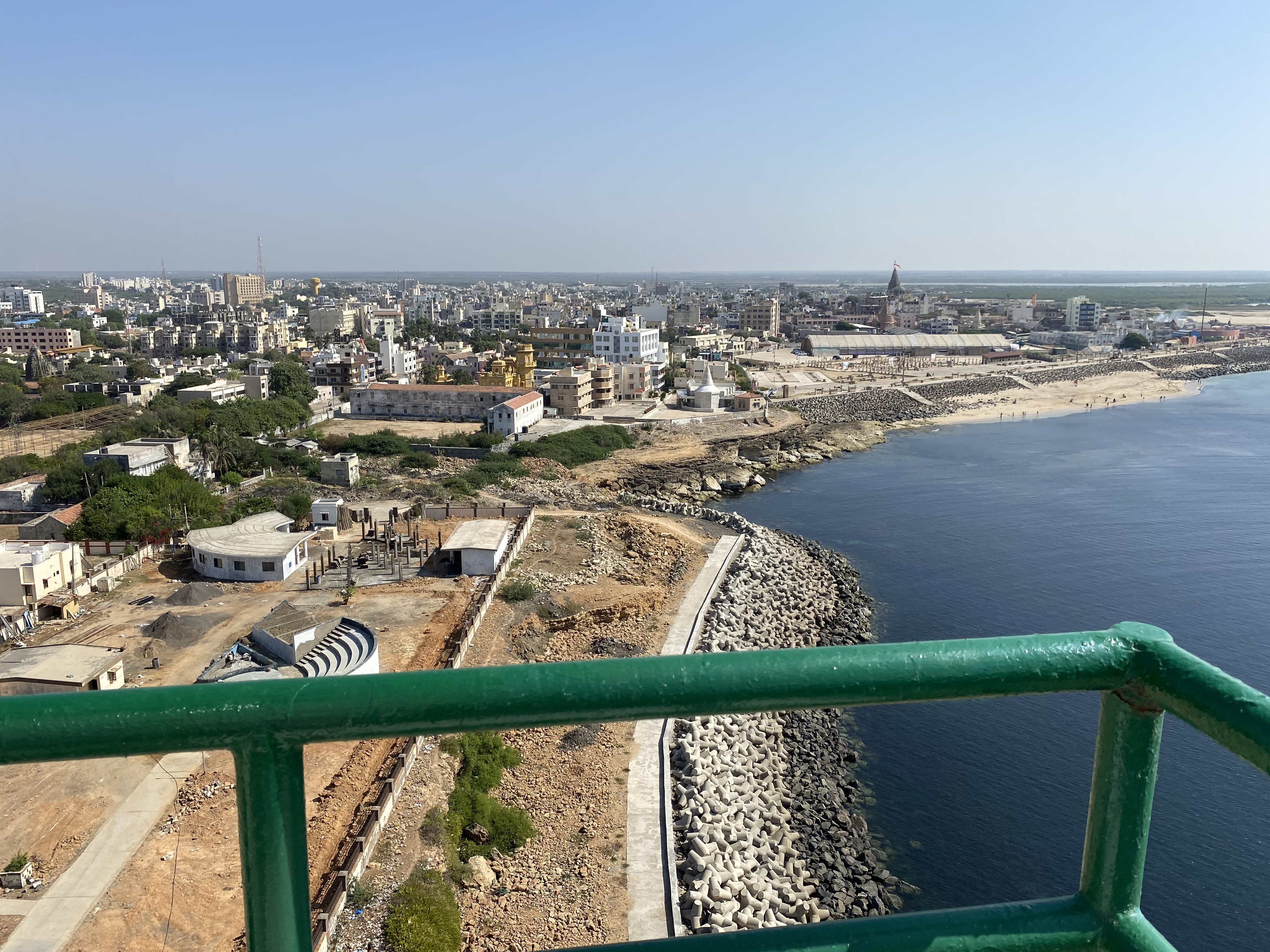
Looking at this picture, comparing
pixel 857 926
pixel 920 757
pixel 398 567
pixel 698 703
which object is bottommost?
pixel 920 757

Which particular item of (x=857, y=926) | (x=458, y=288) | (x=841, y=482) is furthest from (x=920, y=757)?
(x=458, y=288)

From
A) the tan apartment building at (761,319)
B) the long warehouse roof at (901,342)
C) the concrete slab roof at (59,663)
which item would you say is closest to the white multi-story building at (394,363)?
the concrete slab roof at (59,663)

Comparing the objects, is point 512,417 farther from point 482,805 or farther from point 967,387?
point 967,387

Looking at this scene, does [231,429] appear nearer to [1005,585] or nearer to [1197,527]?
[1005,585]

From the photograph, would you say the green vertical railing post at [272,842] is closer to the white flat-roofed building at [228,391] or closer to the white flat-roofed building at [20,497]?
the white flat-roofed building at [20,497]

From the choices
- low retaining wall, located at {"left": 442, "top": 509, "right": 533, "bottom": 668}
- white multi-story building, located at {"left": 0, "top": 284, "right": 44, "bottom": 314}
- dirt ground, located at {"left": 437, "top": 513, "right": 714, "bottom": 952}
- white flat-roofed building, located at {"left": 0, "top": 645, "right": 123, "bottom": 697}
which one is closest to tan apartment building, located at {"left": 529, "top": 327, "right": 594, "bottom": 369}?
low retaining wall, located at {"left": 442, "top": 509, "right": 533, "bottom": 668}

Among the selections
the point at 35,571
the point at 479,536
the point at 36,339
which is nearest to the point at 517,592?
the point at 479,536
